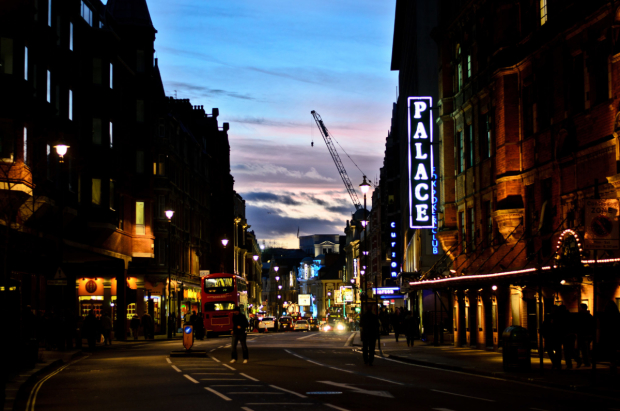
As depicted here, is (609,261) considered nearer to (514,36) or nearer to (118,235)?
(514,36)

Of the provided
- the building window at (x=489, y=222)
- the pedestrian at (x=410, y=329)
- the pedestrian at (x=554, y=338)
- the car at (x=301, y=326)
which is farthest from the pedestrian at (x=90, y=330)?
the car at (x=301, y=326)

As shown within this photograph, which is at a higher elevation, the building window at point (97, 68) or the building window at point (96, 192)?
the building window at point (97, 68)

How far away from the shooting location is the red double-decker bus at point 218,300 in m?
62.3

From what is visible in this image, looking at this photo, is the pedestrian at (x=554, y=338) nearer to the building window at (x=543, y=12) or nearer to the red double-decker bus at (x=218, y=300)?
Answer: the building window at (x=543, y=12)

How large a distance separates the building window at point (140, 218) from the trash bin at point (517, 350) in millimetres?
39656

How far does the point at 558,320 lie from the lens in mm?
24141

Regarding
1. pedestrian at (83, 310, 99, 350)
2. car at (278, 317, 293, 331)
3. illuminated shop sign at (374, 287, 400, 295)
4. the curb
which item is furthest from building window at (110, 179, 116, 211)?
car at (278, 317, 293, 331)

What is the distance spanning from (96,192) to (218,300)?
1687cm

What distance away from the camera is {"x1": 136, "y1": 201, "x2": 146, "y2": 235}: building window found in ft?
198

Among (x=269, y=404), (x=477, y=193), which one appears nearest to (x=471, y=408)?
(x=269, y=404)

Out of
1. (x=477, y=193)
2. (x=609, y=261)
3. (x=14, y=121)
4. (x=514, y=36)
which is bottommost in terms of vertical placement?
(x=609, y=261)

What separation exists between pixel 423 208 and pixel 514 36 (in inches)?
590

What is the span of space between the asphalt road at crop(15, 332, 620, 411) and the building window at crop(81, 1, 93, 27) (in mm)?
26604

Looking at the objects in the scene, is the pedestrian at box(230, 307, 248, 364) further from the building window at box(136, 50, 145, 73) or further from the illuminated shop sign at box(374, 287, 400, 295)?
the building window at box(136, 50, 145, 73)
